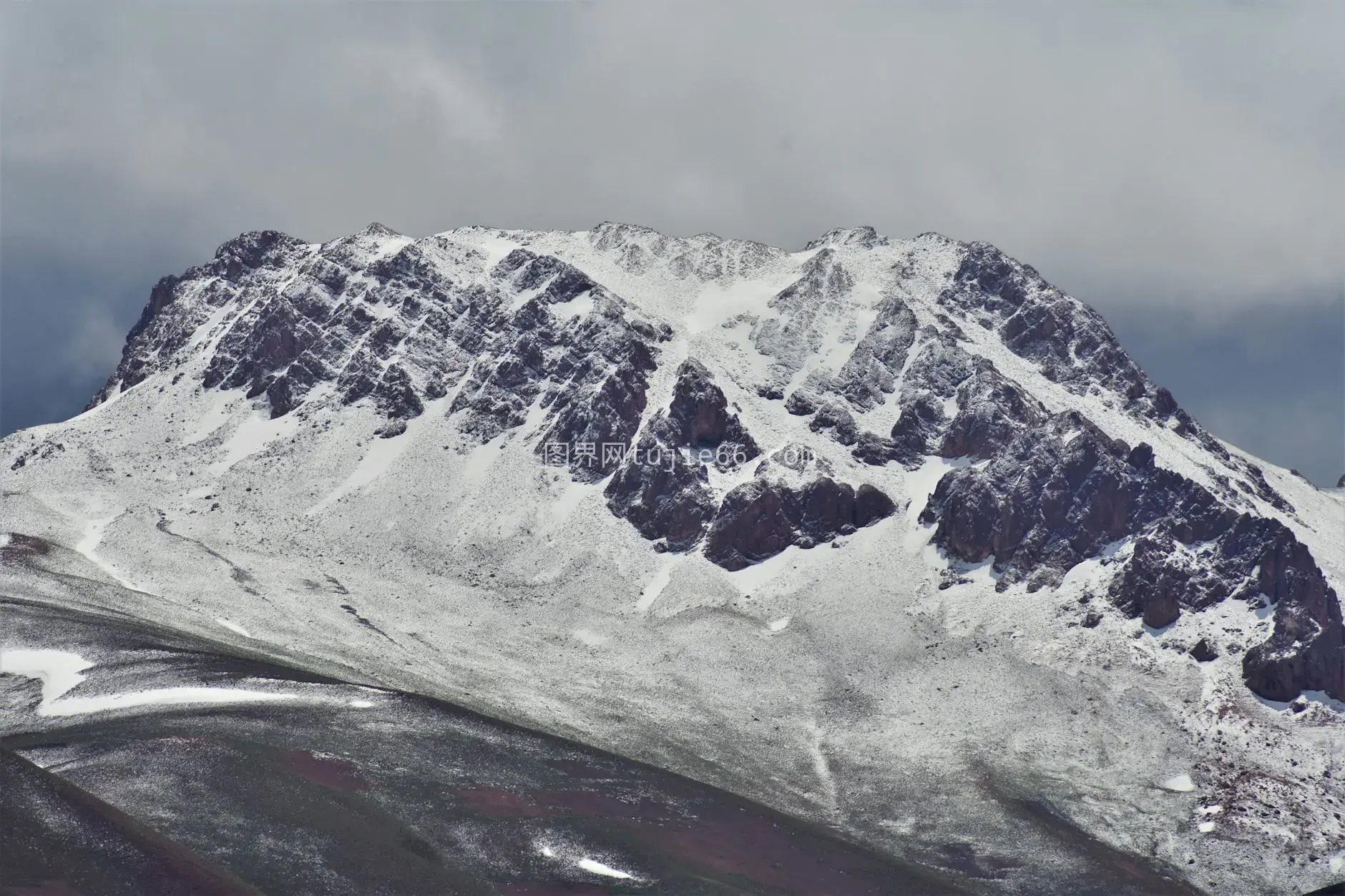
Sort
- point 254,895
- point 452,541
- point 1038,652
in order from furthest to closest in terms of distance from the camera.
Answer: point 452,541, point 1038,652, point 254,895

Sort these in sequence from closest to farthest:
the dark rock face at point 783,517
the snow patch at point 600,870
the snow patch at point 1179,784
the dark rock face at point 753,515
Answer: the snow patch at point 600,870 → the snow patch at point 1179,784 → the dark rock face at point 783,517 → the dark rock face at point 753,515

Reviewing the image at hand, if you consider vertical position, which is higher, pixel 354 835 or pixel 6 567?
pixel 6 567

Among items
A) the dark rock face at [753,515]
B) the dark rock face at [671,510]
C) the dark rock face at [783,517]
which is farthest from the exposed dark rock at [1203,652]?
the dark rock face at [671,510]

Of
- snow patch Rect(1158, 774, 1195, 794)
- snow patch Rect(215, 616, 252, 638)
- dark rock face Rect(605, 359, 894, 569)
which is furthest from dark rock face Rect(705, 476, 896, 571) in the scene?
snow patch Rect(215, 616, 252, 638)

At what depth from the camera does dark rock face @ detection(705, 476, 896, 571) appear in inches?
7441

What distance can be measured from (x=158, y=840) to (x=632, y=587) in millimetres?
112084

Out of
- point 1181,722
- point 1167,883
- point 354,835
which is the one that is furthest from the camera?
point 1181,722

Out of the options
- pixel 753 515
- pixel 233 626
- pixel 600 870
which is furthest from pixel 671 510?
pixel 600 870

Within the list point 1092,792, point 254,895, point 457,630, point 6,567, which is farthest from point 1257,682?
point 6,567

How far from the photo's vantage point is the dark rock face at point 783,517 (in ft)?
620

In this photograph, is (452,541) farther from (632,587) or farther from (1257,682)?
(1257,682)

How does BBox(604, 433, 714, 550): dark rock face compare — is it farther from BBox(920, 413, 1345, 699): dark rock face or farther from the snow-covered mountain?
BBox(920, 413, 1345, 699): dark rock face

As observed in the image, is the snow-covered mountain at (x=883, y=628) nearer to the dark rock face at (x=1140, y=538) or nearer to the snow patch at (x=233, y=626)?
the dark rock face at (x=1140, y=538)

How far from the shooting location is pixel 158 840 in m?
69.8
